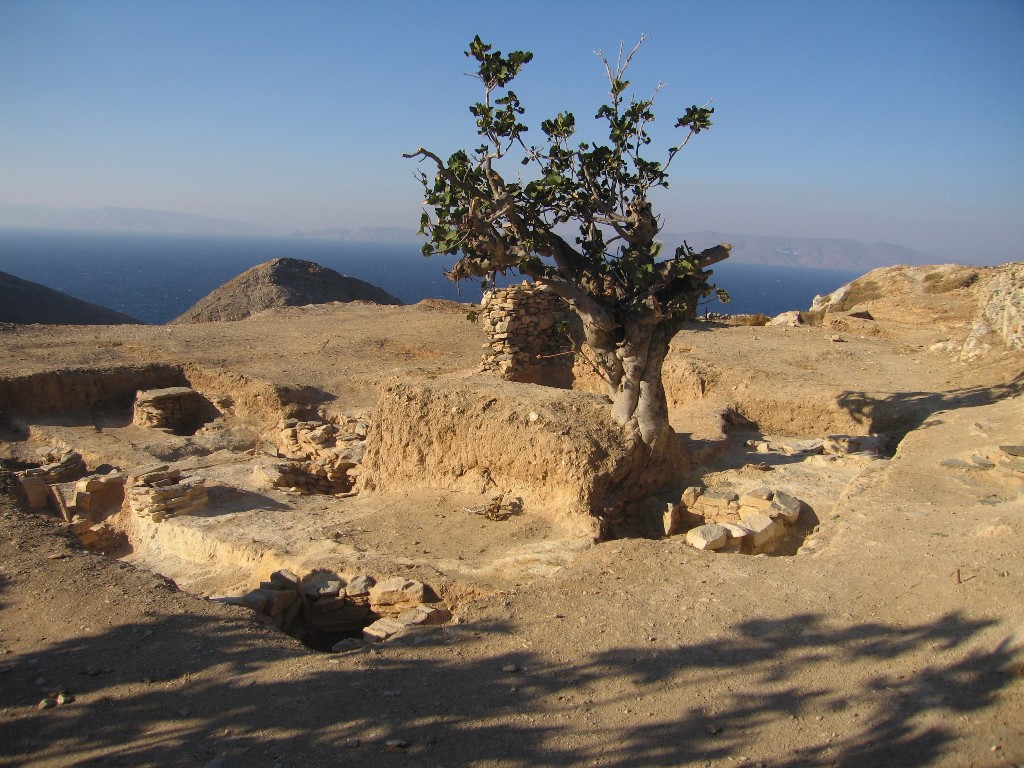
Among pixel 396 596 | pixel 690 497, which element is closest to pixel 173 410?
pixel 396 596

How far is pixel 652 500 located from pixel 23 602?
7.31 metres

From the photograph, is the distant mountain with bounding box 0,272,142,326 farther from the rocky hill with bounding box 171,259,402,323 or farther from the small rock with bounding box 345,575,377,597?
the small rock with bounding box 345,575,377,597

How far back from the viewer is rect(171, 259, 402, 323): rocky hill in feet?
99.7

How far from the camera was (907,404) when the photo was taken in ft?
40.6

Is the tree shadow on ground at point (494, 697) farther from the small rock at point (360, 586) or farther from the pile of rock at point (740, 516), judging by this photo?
the pile of rock at point (740, 516)

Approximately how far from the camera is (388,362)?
17.5 metres

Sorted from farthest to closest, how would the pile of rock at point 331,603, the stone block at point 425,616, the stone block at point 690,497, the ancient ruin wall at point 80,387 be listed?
the ancient ruin wall at point 80,387 → the stone block at point 690,497 → the pile of rock at point 331,603 → the stone block at point 425,616

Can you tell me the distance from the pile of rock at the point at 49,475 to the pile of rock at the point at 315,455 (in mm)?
3095

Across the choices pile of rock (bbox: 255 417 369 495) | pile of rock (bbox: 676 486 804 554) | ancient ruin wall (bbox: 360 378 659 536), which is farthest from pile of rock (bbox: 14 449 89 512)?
pile of rock (bbox: 676 486 804 554)

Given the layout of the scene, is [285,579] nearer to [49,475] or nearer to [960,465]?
[49,475]

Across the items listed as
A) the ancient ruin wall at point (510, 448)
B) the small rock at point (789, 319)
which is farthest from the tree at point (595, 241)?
the small rock at point (789, 319)

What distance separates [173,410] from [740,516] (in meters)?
11.4

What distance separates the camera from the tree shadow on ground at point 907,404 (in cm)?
1192

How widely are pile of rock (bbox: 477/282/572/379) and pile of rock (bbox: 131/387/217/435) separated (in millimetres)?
6123
